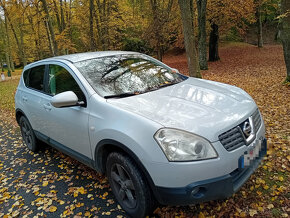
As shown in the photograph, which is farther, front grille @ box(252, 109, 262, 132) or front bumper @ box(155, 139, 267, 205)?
front grille @ box(252, 109, 262, 132)

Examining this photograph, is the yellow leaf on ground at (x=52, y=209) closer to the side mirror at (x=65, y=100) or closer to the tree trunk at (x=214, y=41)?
the side mirror at (x=65, y=100)

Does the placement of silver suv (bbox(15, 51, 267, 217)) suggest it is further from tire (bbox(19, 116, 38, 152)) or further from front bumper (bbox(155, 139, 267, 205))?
tire (bbox(19, 116, 38, 152))

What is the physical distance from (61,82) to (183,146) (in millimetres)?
2225

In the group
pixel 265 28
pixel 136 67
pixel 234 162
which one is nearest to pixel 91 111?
pixel 136 67

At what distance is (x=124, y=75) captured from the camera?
129 inches

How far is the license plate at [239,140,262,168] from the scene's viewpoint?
226 cm

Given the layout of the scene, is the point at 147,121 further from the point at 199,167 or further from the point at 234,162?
the point at 234,162

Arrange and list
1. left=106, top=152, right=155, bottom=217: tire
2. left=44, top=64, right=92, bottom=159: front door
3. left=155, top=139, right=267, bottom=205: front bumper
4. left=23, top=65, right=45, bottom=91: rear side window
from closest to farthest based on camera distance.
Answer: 1. left=155, top=139, right=267, bottom=205: front bumper
2. left=106, top=152, right=155, bottom=217: tire
3. left=44, top=64, right=92, bottom=159: front door
4. left=23, top=65, right=45, bottom=91: rear side window

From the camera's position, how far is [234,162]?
2.18 m

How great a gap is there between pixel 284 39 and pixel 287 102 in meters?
2.36

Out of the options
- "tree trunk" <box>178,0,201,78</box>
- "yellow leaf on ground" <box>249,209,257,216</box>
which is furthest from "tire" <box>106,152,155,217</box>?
"tree trunk" <box>178,0,201,78</box>

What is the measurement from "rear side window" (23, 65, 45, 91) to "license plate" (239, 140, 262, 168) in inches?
128

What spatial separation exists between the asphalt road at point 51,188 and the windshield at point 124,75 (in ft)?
4.72

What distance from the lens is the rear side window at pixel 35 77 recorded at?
13.2ft
